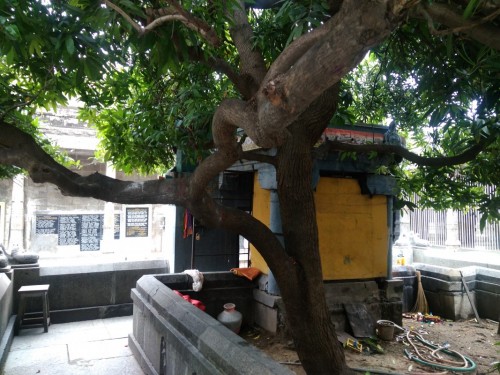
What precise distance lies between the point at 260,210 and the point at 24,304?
460 centimetres

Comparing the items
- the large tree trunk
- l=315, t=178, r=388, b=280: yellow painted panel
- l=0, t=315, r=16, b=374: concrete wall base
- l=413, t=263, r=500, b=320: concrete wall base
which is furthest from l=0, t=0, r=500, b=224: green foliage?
l=413, t=263, r=500, b=320: concrete wall base

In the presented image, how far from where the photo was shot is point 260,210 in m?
7.67

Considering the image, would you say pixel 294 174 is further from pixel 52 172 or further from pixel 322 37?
pixel 52 172

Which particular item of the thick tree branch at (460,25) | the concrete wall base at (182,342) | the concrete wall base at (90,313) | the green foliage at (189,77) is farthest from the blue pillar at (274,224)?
the thick tree branch at (460,25)

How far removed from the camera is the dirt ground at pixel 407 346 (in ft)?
18.9

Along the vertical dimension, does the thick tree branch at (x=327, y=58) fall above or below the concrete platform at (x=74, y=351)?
above

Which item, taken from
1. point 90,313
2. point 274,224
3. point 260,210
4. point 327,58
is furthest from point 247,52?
point 90,313

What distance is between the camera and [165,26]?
3145 mm

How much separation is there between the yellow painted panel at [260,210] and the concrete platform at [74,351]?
102 inches

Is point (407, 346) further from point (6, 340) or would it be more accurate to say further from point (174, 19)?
point (6, 340)

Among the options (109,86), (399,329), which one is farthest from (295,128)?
(399,329)

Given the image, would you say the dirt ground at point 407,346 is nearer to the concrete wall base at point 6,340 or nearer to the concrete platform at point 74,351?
the concrete platform at point 74,351

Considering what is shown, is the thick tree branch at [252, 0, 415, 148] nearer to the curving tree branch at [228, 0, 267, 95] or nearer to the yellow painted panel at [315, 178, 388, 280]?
the curving tree branch at [228, 0, 267, 95]

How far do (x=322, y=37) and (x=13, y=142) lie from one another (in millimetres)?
2676
